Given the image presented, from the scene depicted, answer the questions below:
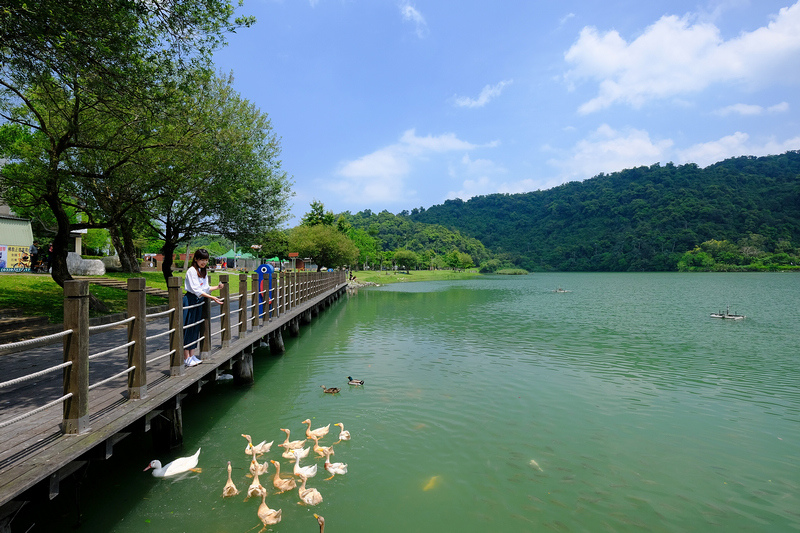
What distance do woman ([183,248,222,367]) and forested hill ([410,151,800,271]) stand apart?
139 meters

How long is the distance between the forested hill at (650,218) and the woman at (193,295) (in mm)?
139306

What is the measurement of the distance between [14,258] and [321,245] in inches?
1252

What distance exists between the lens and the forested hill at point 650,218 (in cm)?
12550

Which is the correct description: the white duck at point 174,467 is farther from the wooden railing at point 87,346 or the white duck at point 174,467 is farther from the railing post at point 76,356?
the railing post at point 76,356

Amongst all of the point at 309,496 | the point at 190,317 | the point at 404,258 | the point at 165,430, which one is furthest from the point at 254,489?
the point at 404,258

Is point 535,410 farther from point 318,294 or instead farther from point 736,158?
point 736,158

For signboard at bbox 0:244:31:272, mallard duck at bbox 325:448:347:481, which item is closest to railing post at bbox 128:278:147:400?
mallard duck at bbox 325:448:347:481

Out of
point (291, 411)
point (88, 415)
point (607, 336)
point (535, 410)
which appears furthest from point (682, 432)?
point (607, 336)

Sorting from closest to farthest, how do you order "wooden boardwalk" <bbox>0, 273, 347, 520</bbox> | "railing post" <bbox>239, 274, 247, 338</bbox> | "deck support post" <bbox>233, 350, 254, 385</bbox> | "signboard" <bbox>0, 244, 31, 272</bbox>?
"wooden boardwalk" <bbox>0, 273, 347, 520</bbox>
"railing post" <bbox>239, 274, 247, 338</bbox>
"deck support post" <bbox>233, 350, 254, 385</bbox>
"signboard" <bbox>0, 244, 31, 272</bbox>

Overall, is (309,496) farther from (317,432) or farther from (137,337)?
(137,337)

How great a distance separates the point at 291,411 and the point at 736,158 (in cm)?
20999

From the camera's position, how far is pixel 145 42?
9367 mm

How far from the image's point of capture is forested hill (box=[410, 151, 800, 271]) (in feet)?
412

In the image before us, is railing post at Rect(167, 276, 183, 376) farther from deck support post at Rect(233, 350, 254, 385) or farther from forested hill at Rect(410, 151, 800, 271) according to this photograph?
forested hill at Rect(410, 151, 800, 271)
